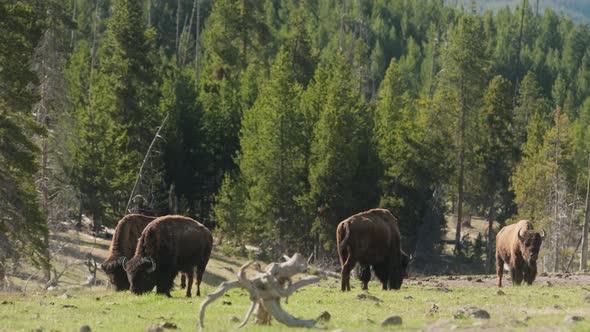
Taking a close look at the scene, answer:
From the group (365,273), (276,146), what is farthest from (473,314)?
(276,146)

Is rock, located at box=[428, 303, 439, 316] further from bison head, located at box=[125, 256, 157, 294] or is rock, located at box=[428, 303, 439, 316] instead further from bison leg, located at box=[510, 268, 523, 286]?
bison leg, located at box=[510, 268, 523, 286]

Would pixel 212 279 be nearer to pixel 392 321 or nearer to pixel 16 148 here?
pixel 16 148

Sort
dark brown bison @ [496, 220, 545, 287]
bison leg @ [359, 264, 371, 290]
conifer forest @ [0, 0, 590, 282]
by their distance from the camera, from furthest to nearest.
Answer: conifer forest @ [0, 0, 590, 282]
dark brown bison @ [496, 220, 545, 287]
bison leg @ [359, 264, 371, 290]

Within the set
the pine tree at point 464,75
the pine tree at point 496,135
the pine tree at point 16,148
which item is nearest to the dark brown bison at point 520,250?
the pine tree at point 16,148

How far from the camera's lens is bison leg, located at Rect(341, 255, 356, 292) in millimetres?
24406

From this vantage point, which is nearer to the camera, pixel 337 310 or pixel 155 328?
pixel 155 328

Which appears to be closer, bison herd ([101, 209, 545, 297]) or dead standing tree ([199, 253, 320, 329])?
dead standing tree ([199, 253, 320, 329])

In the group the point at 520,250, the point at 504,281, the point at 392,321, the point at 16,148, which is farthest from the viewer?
the point at 504,281

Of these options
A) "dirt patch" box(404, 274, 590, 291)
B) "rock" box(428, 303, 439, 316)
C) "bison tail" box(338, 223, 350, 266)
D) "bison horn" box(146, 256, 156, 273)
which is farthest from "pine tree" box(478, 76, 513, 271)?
"rock" box(428, 303, 439, 316)

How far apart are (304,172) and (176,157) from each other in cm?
1096

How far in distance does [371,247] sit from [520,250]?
19.7ft

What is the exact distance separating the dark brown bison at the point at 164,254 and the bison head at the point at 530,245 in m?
9.68

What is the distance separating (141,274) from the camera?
2338 cm

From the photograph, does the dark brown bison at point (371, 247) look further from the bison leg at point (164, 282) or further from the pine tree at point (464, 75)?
the pine tree at point (464, 75)
